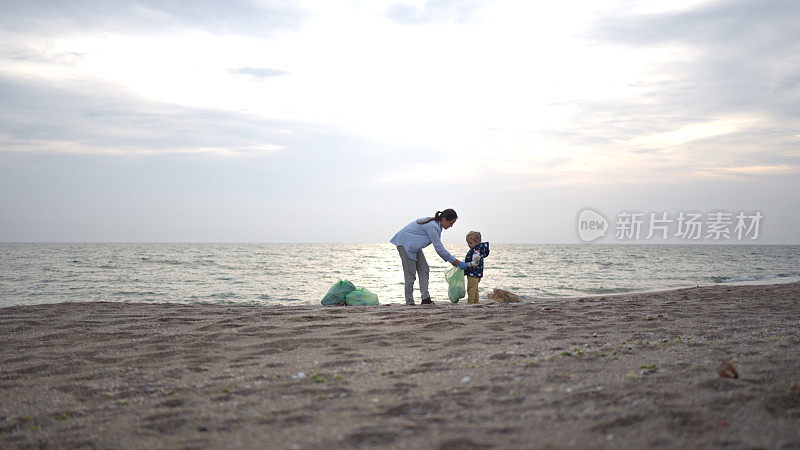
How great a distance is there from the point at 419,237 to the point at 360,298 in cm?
190

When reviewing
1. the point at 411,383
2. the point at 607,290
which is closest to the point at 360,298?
the point at 411,383

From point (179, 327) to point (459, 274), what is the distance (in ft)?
17.2

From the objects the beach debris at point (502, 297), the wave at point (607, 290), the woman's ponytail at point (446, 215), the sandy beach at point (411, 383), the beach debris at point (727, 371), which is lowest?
the wave at point (607, 290)

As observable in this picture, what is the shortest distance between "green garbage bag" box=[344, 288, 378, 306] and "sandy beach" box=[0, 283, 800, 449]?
3.11 meters

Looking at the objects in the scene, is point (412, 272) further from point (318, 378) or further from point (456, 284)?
point (318, 378)

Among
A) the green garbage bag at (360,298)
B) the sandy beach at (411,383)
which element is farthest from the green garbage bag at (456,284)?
the sandy beach at (411,383)

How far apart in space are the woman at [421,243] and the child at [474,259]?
0.21m

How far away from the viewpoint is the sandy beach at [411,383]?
2.79 meters

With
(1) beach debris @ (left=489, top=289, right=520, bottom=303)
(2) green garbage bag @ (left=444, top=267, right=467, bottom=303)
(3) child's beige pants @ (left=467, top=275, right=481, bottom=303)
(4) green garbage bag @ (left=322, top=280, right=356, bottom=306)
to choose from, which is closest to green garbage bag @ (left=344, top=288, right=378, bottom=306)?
(4) green garbage bag @ (left=322, top=280, right=356, bottom=306)

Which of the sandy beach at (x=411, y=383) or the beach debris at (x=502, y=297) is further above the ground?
the sandy beach at (x=411, y=383)

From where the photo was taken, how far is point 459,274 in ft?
33.2

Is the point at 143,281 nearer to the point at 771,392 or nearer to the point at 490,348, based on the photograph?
the point at 490,348

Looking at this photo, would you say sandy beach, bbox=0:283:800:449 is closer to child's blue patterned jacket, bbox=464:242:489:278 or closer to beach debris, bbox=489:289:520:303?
child's blue patterned jacket, bbox=464:242:489:278

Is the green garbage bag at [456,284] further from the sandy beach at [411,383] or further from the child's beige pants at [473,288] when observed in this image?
the sandy beach at [411,383]
